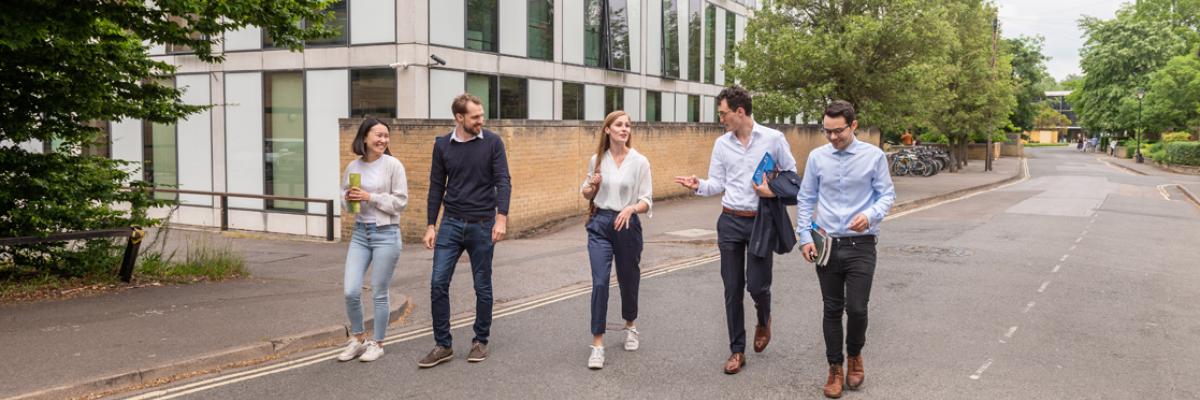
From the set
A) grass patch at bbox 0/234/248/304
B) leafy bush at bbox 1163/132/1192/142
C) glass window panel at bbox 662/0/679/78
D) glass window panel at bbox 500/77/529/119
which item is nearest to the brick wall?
glass window panel at bbox 500/77/529/119

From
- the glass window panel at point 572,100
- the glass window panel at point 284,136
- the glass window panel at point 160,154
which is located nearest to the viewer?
the glass window panel at point 284,136

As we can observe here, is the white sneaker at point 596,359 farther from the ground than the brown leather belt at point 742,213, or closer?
closer

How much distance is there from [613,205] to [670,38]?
22171 mm

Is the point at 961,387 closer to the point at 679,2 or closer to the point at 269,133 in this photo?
the point at 269,133

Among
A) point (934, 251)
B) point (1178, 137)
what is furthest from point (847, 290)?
point (1178, 137)

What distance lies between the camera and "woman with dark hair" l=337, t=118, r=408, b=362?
19.6 ft

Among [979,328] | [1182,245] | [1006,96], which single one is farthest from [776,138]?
[1006,96]

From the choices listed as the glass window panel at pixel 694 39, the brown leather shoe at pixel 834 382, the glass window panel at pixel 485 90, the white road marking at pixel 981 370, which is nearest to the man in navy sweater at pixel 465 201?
the brown leather shoe at pixel 834 382

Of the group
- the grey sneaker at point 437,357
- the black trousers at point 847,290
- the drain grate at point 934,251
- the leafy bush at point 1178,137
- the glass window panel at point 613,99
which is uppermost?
the glass window panel at point 613,99

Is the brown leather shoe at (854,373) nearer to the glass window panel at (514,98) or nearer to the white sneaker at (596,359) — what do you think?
the white sneaker at (596,359)

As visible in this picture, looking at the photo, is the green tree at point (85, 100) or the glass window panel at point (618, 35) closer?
the green tree at point (85, 100)

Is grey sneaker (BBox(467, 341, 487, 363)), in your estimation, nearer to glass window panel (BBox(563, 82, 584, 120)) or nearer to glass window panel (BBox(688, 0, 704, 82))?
glass window panel (BBox(563, 82, 584, 120))

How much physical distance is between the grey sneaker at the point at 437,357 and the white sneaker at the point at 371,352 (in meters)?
0.34

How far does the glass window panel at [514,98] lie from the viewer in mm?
20125
